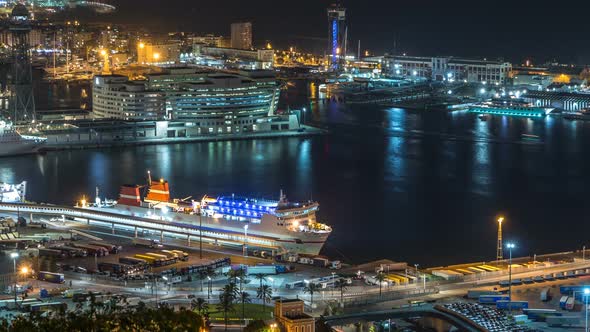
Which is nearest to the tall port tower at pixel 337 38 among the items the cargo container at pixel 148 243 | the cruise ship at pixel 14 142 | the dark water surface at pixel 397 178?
the dark water surface at pixel 397 178

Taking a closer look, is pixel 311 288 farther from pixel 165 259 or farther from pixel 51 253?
pixel 51 253

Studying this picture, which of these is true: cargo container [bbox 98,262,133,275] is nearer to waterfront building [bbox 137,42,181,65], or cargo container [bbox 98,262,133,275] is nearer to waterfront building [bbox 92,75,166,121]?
waterfront building [bbox 92,75,166,121]

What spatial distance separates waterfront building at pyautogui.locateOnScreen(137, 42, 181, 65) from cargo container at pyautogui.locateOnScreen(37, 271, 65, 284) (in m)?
23.3

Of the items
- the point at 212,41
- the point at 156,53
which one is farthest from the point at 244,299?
the point at 212,41

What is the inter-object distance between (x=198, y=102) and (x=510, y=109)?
6668 mm

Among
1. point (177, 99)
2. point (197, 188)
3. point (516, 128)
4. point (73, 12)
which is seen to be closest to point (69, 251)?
point (197, 188)

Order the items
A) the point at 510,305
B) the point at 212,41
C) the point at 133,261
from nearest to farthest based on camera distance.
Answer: the point at 510,305 → the point at 133,261 → the point at 212,41

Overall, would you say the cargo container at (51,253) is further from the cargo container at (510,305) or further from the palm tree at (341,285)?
the cargo container at (510,305)

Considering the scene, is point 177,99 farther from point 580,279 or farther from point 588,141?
point 580,279

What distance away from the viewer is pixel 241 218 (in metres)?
9.59

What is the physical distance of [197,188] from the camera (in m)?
12.0

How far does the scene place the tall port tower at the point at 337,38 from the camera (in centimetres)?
2861

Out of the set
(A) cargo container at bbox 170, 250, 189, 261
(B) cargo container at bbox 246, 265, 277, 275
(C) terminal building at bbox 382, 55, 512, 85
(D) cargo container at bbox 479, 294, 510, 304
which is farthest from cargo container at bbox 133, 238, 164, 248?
(C) terminal building at bbox 382, 55, 512, 85

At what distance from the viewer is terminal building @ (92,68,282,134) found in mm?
17578
